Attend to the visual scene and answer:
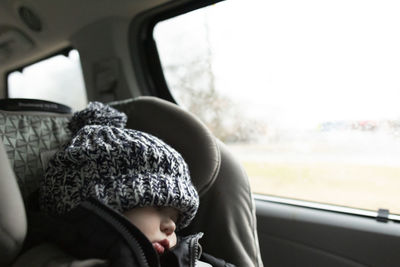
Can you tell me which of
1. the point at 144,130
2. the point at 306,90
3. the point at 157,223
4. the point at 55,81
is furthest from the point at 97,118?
the point at 55,81

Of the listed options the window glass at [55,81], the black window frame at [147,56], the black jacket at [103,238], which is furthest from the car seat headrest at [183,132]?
the window glass at [55,81]

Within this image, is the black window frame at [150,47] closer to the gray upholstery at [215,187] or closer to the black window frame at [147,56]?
the black window frame at [147,56]

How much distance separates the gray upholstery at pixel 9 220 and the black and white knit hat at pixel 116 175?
9 centimetres

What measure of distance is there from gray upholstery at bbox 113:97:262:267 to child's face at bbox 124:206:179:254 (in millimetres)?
201

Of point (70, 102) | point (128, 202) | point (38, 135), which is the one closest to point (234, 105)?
point (38, 135)

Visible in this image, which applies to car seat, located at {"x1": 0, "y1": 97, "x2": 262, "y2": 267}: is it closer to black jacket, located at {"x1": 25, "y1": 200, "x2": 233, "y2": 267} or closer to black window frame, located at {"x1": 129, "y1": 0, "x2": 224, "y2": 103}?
black jacket, located at {"x1": 25, "y1": 200, "x2": 233, "y2": 267}

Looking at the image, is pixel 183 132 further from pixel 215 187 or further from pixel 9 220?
pixel 9 220

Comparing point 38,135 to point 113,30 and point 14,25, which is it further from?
point 14,25

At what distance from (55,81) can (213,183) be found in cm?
204

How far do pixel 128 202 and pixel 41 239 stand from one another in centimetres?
21

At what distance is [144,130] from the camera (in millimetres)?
1081

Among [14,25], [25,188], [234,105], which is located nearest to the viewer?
[25,188]

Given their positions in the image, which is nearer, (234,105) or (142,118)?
(142,118)

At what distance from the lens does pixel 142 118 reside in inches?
43.4
